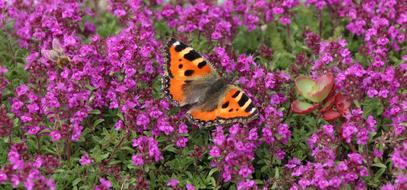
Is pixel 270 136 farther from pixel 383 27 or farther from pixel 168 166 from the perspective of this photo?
pixel 383 27

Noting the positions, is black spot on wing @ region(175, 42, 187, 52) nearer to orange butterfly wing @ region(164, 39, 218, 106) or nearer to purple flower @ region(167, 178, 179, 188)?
orange butterfly wing @ region(164, 39, 218, 106)

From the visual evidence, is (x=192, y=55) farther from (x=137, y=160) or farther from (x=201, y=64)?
(x=137, y=160)

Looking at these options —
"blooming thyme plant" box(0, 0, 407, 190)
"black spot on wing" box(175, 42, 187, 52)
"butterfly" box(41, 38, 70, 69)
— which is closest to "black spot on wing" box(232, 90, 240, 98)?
"blooming thyme plant" box(0, 0, 407, 190)

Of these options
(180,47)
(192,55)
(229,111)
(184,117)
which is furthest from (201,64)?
(229,111)

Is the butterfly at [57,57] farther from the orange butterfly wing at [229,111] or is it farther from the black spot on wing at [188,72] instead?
the orange butterfly wing at [229,111]

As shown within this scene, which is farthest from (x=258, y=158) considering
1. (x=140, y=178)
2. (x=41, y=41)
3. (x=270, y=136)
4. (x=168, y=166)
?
(x=41, y=41)

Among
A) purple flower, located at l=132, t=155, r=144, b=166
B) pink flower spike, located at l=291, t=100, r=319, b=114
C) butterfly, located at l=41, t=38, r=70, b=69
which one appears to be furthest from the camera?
butterfly, located at l=41, t=38, r=70, b=69
